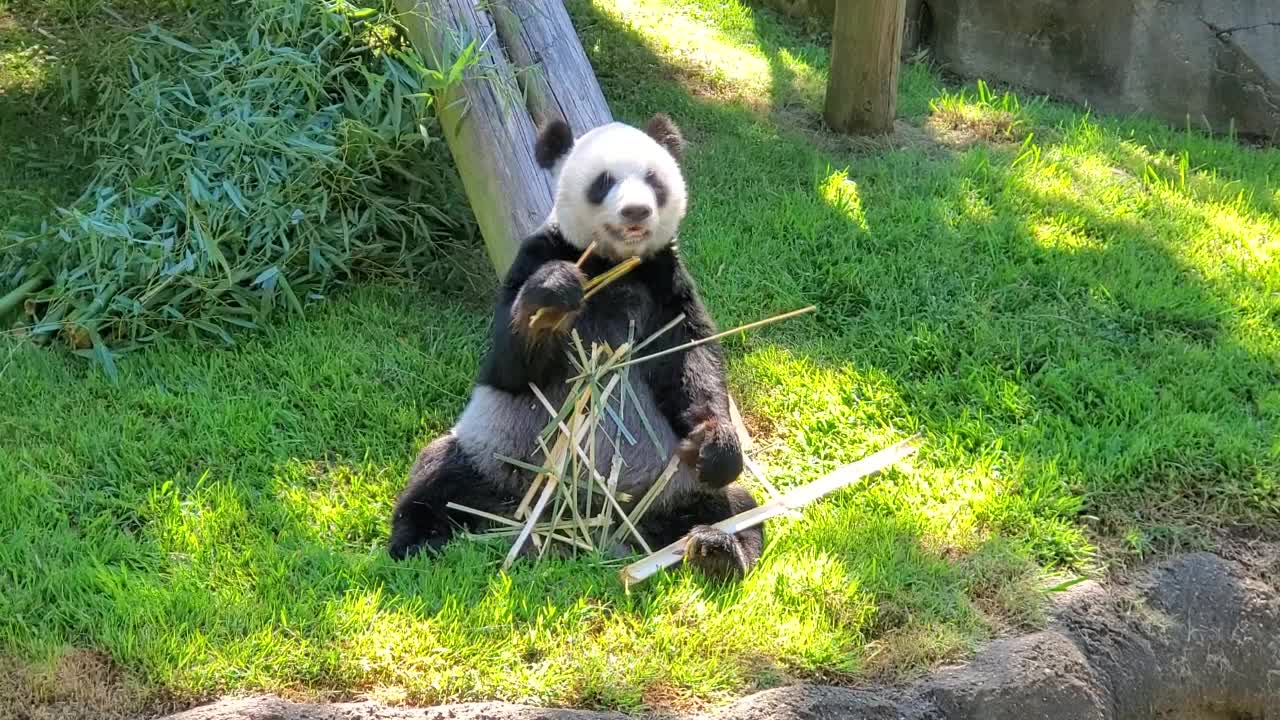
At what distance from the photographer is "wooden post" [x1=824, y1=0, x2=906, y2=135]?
6.09m

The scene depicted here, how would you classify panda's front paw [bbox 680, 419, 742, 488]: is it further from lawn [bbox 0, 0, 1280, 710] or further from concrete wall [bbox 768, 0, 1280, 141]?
concrete wall [bbox 768, 0, 1280, 141]

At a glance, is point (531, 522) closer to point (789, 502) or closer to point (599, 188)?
point (789, 502)

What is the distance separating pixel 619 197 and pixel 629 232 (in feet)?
0.38

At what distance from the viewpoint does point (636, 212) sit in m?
3.52

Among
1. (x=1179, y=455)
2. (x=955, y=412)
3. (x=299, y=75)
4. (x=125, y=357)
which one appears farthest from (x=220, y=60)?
(x=1179, y=455)

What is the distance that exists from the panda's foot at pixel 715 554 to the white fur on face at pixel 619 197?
970 millimetres

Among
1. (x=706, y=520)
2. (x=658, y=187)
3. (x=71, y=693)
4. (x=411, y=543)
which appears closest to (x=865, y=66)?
(x=658, y=187)

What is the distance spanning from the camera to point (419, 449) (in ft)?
14.1

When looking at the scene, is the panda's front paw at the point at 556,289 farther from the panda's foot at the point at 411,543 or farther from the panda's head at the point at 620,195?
the panda's foot at the point at 411,543

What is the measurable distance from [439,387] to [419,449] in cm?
39

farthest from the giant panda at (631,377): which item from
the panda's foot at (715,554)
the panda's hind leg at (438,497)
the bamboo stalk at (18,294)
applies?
the bamboo stalk at (18,294)

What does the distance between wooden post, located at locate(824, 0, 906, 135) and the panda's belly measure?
127 inches

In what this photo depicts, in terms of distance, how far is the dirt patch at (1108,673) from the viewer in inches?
116

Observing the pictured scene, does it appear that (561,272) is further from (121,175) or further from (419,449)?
(121,175)
